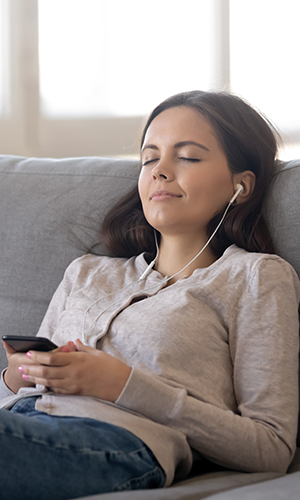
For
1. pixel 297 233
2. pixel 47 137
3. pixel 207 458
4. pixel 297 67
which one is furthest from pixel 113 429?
pixel 297 67

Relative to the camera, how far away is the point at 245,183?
47.8 inches

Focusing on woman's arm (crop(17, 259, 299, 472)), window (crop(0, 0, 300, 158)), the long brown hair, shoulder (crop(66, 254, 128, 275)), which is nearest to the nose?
the long brown hair

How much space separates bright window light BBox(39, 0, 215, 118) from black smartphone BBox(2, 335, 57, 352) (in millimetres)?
1440

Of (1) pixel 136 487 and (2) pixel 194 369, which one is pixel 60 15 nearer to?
(2) pixel 194 369

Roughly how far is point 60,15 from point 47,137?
0.52 metres

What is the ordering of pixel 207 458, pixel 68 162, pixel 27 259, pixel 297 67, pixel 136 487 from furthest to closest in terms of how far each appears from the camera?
pixel 297 67 → pixel 68 162 → pixel 27 259 → pixel 207 458 → pixel 136 487

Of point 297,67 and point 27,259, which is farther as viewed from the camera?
point 297,67

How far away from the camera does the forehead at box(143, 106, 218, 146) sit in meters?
1.19

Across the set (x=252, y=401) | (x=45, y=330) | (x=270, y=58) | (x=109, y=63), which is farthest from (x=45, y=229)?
(x=270, y=58)

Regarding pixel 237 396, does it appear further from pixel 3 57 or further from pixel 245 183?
pixel 3 57

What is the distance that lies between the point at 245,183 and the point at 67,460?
747mm

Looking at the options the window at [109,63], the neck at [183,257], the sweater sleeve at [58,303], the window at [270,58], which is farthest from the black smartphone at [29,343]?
the window at [270,58]

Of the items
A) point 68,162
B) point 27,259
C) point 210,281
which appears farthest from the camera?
point 68,162

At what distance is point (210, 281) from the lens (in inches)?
41.4
